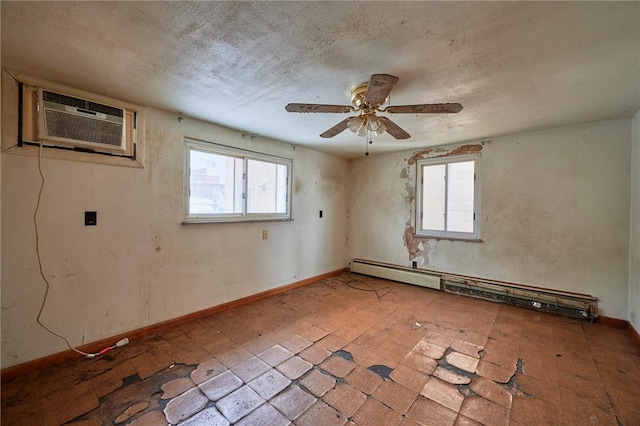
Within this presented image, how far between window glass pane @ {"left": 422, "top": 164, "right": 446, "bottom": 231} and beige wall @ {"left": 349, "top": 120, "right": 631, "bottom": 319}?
0.35 meters

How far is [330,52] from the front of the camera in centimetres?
164

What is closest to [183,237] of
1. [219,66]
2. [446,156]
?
[219,66]

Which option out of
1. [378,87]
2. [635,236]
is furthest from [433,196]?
[378,87]

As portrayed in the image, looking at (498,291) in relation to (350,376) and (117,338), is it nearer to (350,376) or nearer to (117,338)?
(350,376)

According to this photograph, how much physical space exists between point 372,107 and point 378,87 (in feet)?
1.21

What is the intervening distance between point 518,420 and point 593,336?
6.30 feet

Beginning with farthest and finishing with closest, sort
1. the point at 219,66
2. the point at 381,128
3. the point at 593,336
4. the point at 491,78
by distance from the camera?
the point at 593,336
the point at 381,128
the point at 491,78
the point at 219,66

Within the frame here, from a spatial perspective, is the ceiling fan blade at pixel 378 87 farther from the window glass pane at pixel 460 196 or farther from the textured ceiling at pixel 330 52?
the window glass pane at pixel 460 196

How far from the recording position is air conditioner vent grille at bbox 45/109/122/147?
6.81 feet

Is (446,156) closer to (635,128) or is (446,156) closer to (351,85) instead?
(635,128)

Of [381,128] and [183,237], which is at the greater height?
[381,128]

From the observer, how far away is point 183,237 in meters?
2.88

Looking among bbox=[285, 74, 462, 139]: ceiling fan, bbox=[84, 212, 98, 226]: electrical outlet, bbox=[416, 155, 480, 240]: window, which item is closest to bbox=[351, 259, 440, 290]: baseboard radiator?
bbox=[416, 155, 480, 240]: window

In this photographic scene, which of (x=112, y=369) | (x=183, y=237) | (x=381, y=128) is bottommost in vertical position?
(x=112, y=369)
